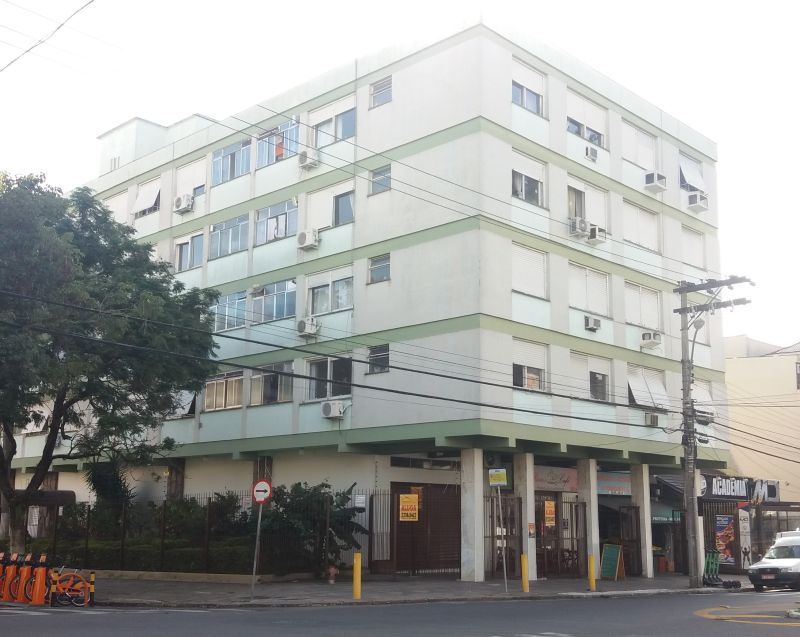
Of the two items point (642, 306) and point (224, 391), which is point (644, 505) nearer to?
point (642, 306)

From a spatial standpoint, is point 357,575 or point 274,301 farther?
point 274,301

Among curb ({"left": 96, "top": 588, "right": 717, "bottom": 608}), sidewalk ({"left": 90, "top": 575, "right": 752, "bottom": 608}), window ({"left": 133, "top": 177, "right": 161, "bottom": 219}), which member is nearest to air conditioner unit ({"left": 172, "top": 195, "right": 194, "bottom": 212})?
window ({"left": 133, "top": 177, "right": 161, "bottom": 219})

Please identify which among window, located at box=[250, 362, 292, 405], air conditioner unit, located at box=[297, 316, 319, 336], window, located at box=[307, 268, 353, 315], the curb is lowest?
the curb

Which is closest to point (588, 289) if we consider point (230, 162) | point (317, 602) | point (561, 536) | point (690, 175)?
point (561, 536)

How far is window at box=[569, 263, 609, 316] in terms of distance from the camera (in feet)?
103

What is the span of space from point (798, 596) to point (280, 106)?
76.8ft

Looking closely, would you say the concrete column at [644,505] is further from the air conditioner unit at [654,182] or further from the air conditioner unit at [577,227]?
the air conditioner unit at [654,182]

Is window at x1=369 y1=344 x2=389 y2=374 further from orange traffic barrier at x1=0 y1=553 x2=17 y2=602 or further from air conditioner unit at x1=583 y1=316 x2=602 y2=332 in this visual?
orange traffic barrier at x1=0 y1=553 x2=17 y2=602

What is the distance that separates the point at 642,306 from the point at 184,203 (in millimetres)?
18177

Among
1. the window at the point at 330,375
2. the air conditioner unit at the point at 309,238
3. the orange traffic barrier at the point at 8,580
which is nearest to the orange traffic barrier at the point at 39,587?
the orange traffic barrier at the point at 8,580

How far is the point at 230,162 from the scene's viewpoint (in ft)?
121

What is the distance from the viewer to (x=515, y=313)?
2862 centimetres

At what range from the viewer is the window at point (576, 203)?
31.6m

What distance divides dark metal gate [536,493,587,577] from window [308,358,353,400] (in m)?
7.73
